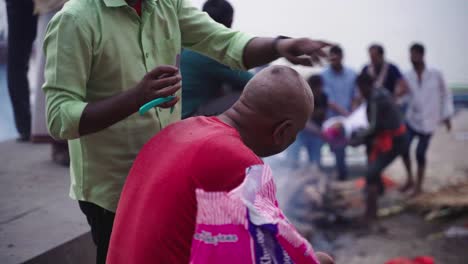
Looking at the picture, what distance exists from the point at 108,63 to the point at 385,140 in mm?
5861

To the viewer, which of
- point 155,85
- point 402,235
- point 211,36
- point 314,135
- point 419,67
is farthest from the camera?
point 419,67

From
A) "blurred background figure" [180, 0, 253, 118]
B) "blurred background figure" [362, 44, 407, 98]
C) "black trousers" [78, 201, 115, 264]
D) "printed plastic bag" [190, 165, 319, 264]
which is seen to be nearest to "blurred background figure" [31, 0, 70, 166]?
"blurred background figure" [180, 0, 253, 118]

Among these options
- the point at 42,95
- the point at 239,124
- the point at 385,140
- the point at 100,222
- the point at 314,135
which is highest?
the point at 239,124

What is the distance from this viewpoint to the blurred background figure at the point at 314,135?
25.9 ft

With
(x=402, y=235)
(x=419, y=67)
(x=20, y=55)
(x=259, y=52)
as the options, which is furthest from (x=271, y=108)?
(x=419, y=67)

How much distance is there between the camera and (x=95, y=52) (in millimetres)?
1996

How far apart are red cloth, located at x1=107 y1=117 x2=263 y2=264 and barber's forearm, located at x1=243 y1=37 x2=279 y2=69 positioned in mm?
487

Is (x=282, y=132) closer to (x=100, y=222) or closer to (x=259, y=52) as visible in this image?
(x=259, y=52)

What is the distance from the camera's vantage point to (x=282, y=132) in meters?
1.96

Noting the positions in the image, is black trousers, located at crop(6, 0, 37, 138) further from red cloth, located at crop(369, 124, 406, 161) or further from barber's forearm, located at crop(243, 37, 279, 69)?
red cloth, located at crop(369, 124, 406, 161)

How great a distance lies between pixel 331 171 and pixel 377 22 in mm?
2289

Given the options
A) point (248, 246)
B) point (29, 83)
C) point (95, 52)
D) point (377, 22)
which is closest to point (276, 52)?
point (95, 52)

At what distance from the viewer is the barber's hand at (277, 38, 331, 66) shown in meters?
2.08

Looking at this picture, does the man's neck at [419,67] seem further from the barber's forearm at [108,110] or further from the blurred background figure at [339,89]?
the barber's forearm at [108,110]
